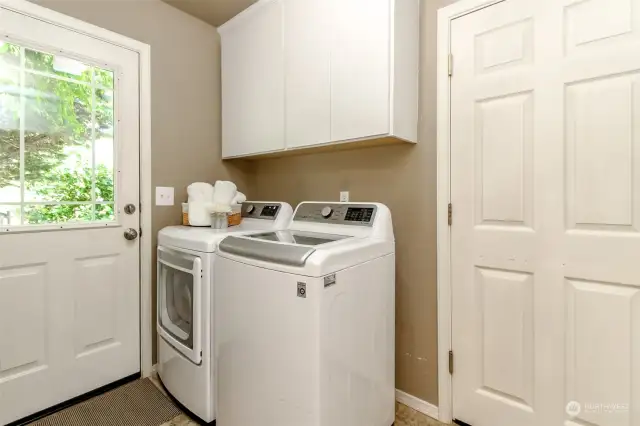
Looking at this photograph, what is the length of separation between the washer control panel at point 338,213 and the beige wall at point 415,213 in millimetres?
225

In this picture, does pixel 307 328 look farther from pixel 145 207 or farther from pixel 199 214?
pixel 145 207

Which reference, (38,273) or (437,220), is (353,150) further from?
(38,273)

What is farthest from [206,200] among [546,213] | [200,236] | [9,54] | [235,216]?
[546,213]

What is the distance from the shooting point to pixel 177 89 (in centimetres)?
215

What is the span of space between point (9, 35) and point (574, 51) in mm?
2482

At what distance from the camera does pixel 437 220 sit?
1631 mm

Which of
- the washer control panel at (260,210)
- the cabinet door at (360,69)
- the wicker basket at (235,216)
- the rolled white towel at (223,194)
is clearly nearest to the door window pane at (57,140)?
the rolled white towel at (223,194)

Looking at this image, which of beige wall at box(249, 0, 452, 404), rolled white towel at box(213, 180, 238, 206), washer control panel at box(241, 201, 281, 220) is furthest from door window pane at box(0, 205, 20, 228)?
beige wall at box(249, 0, 452, 404)

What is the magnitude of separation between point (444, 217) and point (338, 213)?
1.74ft

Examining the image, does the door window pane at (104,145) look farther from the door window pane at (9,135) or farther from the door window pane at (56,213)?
the door window pane at (9,135)

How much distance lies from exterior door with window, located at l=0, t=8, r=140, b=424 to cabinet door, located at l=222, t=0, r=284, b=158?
571 millimetres

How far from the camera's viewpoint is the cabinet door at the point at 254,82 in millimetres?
1928

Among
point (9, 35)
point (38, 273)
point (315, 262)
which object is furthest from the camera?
point (38, 273)

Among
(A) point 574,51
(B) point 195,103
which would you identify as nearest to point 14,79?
(B) point 195,103
